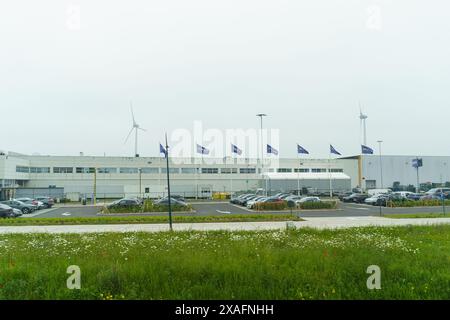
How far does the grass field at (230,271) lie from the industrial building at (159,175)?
4821 centimetres

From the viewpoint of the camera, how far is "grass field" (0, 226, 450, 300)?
5.73 m

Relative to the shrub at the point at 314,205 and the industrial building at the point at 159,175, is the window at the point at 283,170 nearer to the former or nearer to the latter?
the industrial building at the point at 159,175

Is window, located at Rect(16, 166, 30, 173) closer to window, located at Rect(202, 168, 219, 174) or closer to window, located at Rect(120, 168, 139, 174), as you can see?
window, located at Rect(120, 168, 139, 174)

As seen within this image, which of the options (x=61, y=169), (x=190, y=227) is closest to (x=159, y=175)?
(x=61, y=169)

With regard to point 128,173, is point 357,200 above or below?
below

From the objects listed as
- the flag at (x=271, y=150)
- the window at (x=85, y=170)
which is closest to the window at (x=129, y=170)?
the window at (x=85, y=170)

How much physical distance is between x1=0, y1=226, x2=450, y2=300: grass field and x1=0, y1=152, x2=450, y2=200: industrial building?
48208mm

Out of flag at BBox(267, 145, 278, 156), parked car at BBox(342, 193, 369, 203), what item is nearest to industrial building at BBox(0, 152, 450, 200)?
flag at BBox(267, 145, 278, 156)

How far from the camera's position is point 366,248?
921 centimetres

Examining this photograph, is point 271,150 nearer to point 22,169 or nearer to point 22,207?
point 22,207
